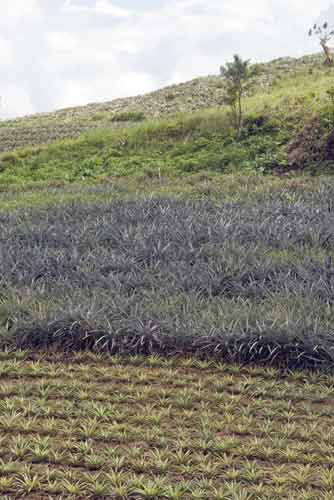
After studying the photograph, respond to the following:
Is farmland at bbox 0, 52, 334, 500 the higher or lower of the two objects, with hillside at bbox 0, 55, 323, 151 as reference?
lower

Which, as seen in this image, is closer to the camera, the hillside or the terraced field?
the terraced field

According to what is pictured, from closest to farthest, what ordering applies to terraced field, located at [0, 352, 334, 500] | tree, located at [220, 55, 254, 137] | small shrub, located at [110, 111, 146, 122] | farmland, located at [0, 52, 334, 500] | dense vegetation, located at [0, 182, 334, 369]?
1. terraced field, located at [0, 352, 334, 500]
2. farmland, located at [0, 52, 334, 500]
3. dense vegetation, located at [0, 182, 334, 369]
4. tree, located at [220, 55, 254, 137]
5. small shrub, located at [110, 111, 146, 122]

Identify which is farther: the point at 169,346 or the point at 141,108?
the point at 141,108

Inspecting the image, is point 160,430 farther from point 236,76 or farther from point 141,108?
point 141,108

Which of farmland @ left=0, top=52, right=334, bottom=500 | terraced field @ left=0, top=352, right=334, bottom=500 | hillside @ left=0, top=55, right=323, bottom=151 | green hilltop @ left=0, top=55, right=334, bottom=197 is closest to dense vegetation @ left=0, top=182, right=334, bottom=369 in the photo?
farmland @ left=0, top=52, right=334, bottom=500

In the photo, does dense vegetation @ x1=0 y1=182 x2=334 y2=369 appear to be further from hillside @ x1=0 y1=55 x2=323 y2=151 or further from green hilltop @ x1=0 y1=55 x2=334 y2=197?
hillside @ x1=0 y1=55 x2=323 y2=151

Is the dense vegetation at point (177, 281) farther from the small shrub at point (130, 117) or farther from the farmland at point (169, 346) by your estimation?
the small shrub at point (130, 117)

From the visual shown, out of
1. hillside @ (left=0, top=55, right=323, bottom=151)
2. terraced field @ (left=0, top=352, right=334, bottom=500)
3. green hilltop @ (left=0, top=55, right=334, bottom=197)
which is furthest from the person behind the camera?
hillside @ (left=0, top=55, right=323, bottom=151)

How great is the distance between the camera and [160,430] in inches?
122

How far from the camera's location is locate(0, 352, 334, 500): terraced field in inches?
106

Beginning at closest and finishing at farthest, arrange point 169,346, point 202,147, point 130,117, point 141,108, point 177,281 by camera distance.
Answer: point 169,346, point 177,281, point 202,147, point 130,117, point 141,108

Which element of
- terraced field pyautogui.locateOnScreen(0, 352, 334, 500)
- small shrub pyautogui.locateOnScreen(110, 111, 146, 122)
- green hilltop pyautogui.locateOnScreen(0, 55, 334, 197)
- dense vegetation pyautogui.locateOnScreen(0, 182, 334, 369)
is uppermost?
small shrub pyautogui.locateOnScreen(110, 111, 146, 122)

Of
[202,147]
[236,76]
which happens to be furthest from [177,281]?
[236,76]

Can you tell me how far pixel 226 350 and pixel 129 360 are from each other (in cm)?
62
